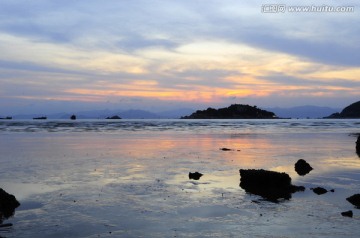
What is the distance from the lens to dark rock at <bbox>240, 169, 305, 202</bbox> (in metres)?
26.7

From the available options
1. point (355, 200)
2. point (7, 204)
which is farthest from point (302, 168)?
point (7, 204)

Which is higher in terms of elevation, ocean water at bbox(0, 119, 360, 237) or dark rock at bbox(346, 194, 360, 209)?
dark rock at bbox(346, 194, 360, 209)

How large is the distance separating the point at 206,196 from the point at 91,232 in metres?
9.84

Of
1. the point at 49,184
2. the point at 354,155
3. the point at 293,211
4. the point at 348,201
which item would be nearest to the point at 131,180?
the point at 49,184

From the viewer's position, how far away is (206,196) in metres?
25.2

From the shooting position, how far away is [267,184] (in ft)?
92.4

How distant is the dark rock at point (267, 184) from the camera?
87.6ft

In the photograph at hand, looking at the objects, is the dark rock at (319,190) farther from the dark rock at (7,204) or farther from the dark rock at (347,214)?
the dark rock at (7,204)

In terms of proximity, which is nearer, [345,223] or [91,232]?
[91,232]

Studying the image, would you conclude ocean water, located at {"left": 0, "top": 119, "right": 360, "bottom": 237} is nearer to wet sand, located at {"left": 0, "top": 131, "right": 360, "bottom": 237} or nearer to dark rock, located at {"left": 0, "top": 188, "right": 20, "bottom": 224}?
wet sand, located at {"left": 0, "top": 131, "right": 360, "bottom": 237}

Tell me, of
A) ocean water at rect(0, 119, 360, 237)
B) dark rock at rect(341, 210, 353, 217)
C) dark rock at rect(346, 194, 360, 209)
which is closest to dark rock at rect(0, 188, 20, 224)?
ocean water at rect(0, 119, 360, 237)

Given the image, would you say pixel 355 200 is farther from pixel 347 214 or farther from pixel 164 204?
pixel 164 204

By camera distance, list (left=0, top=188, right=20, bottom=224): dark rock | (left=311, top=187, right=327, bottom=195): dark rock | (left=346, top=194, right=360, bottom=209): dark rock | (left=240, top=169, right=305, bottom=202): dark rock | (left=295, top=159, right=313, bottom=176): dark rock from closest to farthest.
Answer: (left=0, top=188, right=20, bottom=224): dark rock
(left=346, top=194, right=360, bottom=209): dark rock
(left=311, top=187, right=327, bottom=195): dark rock
(left=240, top=169, right=305, bottom=202): dark rock
(left=295, top=159, right=313, bottom=176): dark rock

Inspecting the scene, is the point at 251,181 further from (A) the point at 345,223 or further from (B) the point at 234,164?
(B) the point at 234,164
